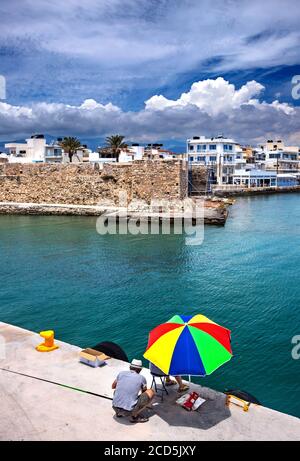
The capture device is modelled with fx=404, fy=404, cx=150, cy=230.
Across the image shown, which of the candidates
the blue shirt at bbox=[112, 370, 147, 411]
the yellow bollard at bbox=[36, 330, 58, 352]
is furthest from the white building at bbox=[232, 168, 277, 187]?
the blue shirt at bbox=[112, 370, 147, 411]

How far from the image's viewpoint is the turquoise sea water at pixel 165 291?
1026cm

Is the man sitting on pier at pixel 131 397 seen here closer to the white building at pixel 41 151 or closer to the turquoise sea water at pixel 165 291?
the turquoise sea water at pixel 165 291

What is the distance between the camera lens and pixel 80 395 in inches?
270

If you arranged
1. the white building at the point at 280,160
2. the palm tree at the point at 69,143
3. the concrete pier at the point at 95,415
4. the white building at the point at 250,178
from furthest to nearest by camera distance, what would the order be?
the white building at the point at 280,160
the white building at the point at 250,178
the palm tree at the point at 69,143
the concrete pier at the point at 95,415

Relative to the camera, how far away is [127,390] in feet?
20.4

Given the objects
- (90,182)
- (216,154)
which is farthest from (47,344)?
(216,154)

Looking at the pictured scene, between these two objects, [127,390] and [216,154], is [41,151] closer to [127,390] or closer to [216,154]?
[216,154]

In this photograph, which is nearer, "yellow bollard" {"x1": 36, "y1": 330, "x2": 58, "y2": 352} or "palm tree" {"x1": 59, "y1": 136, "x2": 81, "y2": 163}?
"yellow bollard" {"x1": 36, "y1": 330, "x2": 58, "y2": 352}

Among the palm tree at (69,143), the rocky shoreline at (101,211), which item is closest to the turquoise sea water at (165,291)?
the rocky shoreline at (101,211)

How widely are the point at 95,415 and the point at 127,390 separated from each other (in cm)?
66

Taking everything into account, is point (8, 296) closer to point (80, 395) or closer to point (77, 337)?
point (77, 337)

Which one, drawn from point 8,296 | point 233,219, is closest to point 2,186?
point 233,219

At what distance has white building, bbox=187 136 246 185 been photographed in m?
78.3

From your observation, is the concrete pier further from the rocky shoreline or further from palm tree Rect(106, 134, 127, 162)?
palm tree Rect(106, 134, 127, 162)
